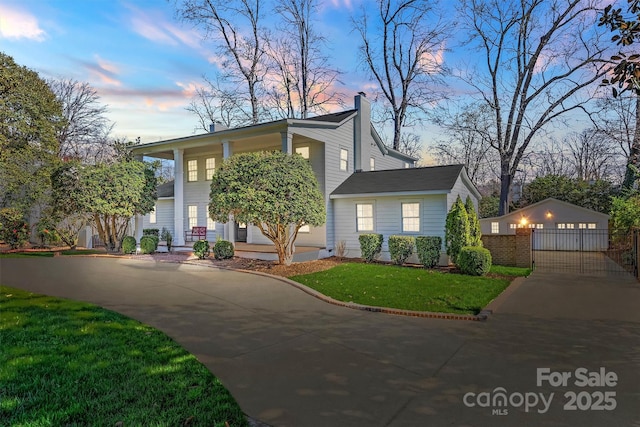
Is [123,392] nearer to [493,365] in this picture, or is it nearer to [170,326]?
[170,326]

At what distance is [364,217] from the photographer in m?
15.4

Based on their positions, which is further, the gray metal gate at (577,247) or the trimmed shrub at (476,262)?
the gray metal gate at (577,247)

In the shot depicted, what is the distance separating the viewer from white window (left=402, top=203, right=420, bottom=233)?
46.4 feet

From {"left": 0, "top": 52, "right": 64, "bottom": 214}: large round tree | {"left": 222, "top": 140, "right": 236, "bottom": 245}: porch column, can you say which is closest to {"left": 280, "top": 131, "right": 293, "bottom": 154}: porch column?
{"left": 222, "top": 140, "right": 236, "bottom": 245}: porch column

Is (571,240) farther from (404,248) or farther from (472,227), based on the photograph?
(404,248)

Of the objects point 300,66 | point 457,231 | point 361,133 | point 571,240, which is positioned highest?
point 300,66

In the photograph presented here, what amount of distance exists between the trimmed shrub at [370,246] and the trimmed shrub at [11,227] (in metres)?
19.1

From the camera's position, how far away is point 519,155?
23578 mm

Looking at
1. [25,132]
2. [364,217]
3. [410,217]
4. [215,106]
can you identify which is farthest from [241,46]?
[410,217]

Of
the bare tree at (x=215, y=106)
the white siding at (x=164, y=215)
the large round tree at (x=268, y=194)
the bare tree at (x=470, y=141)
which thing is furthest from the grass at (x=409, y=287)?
the bare tree at (x=215, y=106)

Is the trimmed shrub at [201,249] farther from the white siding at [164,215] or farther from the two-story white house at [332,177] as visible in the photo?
the white siding at [164,215]

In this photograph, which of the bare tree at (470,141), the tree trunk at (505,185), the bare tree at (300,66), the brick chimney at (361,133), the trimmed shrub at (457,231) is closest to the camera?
the trimmed shrub at (457,231)

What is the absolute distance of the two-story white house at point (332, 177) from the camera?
14.2m

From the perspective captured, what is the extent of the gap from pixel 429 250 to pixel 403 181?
3822mm
